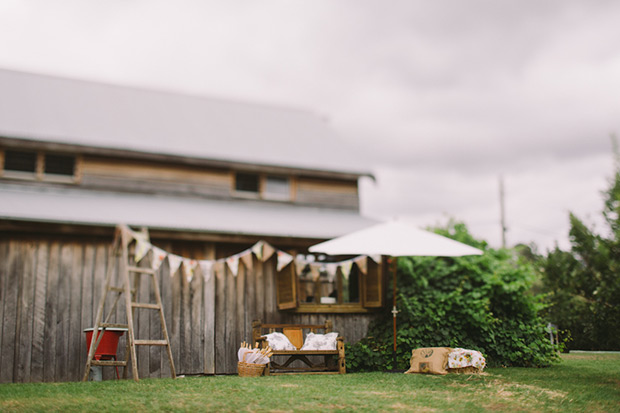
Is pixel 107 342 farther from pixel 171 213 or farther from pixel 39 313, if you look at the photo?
pixel 171 213

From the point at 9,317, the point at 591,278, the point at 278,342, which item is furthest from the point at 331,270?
the point at 9,317

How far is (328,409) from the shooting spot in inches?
236

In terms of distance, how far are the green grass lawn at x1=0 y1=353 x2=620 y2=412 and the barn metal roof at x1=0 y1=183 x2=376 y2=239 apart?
284cm

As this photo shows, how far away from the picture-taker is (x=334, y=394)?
6.96 metres

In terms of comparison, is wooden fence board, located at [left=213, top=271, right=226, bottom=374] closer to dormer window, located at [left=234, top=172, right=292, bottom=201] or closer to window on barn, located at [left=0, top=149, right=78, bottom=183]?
dormer window, located at [left=234, top=172, right=292, bottom=201]

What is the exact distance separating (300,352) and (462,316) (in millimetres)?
3072

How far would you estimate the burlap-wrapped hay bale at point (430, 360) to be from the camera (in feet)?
30.2

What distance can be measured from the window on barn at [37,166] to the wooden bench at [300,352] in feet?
15.4

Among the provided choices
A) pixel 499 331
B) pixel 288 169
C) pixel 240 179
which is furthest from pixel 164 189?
pixel 499 331

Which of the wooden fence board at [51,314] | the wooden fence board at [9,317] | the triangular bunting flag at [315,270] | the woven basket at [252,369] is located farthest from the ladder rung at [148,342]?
the triangular bunting flag at [315,270]

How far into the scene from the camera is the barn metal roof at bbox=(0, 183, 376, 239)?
10055mm

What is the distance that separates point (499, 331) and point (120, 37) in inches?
377

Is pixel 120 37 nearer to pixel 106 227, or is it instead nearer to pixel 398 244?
pixel 106 227

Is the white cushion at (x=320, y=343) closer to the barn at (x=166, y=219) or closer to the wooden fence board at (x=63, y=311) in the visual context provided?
the barn at (x=166, y=219)
